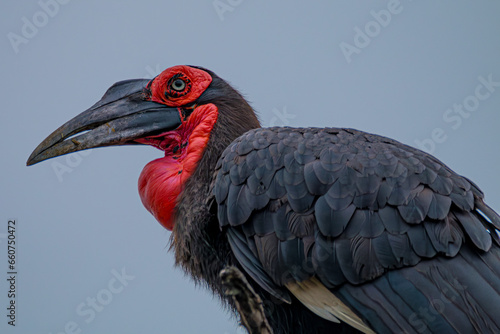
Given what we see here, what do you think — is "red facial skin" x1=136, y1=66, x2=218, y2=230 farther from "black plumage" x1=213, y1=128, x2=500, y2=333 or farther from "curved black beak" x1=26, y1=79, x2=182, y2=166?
"black plumage" x1=213, y1=128, x2=500, y2=333

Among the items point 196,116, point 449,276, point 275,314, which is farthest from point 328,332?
point 196,116

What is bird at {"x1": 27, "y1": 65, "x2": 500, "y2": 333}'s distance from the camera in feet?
9.72

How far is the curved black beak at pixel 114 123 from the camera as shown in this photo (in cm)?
400

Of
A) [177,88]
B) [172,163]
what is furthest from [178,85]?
[172,163]

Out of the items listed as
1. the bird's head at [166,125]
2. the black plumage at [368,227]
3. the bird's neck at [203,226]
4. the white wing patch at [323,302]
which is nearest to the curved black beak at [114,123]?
the bird's head at [166,125]

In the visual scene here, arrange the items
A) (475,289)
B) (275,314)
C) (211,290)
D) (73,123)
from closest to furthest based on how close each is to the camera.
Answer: (475,289), (275,314), (211,290), (73,123)

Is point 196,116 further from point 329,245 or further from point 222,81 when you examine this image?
point 329,245

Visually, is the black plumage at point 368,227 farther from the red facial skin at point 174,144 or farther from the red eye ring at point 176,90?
the red eye ring at point 176,90

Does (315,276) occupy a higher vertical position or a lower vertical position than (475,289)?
lower

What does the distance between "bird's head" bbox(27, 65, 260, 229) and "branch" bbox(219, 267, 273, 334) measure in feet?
5.17

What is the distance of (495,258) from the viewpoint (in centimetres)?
308

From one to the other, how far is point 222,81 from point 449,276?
1976 mm

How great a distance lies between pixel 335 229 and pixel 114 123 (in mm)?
1636

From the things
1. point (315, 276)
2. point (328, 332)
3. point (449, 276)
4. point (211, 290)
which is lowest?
point (211, 290)
